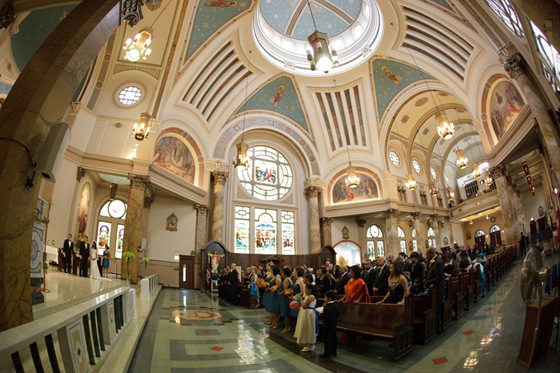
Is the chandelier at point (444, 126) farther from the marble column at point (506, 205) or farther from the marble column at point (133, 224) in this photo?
the marble column at point (133, 224)

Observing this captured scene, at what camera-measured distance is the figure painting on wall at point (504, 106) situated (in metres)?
10.7

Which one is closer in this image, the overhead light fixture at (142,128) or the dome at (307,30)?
the overhead light fixture at (142,128)

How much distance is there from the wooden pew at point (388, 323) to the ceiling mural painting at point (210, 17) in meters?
12.1

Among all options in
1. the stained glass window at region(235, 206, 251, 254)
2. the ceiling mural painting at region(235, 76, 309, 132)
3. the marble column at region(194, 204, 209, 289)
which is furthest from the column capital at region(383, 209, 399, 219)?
the marble column at region(194, 204, 209, 289)

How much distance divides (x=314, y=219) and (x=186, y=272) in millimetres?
8060

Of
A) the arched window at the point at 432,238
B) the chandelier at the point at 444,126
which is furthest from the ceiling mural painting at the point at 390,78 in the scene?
the arched window at the point at 432,238

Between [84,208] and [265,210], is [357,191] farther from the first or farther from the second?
[84,208]

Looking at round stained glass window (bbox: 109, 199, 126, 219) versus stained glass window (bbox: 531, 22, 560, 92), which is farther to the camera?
round stained glass window (bbox: 109, 199, 126, 219)

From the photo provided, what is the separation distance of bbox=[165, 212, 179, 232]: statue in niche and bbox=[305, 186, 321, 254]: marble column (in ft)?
25.9

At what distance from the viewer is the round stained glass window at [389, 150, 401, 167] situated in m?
20.2

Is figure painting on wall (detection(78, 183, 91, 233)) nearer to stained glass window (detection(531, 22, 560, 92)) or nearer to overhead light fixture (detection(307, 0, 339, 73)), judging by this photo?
overhead light fixture (detection(307, 0, 339, 73))

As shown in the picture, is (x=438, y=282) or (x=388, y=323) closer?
(x=388, y=323)

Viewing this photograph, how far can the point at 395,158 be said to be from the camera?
20547 millimetres

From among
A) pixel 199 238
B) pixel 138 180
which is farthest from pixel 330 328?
pixel 199 238
